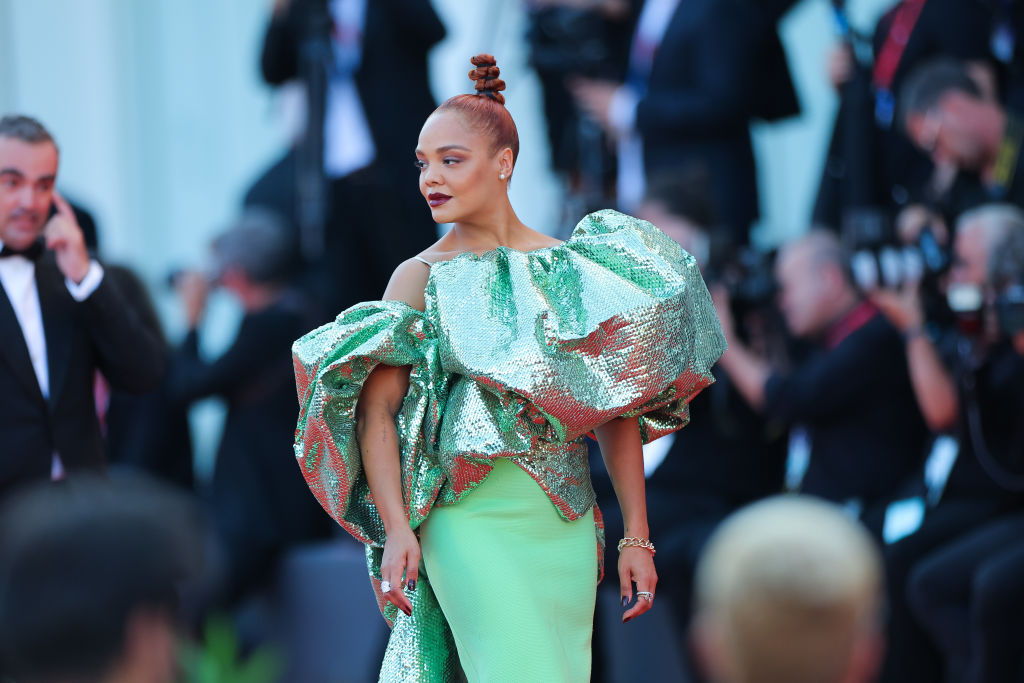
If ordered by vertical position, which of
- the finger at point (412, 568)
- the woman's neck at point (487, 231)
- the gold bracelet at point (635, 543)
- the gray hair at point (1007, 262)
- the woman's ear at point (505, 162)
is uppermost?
the woman's ear at point (505, 162)

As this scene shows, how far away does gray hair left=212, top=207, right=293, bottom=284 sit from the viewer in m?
5.49

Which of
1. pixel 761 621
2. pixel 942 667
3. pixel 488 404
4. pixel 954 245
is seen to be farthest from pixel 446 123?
pixel 942 667

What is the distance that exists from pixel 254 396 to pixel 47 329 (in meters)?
2.22

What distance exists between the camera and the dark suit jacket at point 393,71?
5.73 m

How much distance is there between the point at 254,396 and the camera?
5.60 meters

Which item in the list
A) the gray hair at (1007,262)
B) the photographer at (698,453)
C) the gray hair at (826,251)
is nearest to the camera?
the gray hair at (1007,262)

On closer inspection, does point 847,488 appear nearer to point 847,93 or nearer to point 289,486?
point 847,93

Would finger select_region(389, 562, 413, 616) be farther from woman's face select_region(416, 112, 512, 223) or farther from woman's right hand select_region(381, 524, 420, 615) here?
woman's face select_region(416, 112, 512, 223)

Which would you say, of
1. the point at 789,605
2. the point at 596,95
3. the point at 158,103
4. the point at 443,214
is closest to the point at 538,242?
the point at 443,214

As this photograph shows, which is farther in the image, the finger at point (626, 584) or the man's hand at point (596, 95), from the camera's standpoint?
the man's hand at point (596, 95)

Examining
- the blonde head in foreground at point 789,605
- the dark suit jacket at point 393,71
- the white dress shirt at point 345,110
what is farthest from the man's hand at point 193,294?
the blonde head in foreground at point 789,605

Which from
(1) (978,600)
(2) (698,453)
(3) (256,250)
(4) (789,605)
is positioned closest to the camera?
(4) (789,605)

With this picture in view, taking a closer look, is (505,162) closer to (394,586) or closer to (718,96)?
(394,586)

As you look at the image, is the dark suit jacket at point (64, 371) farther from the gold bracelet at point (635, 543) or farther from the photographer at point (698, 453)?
the photographer at point (698, 453)
